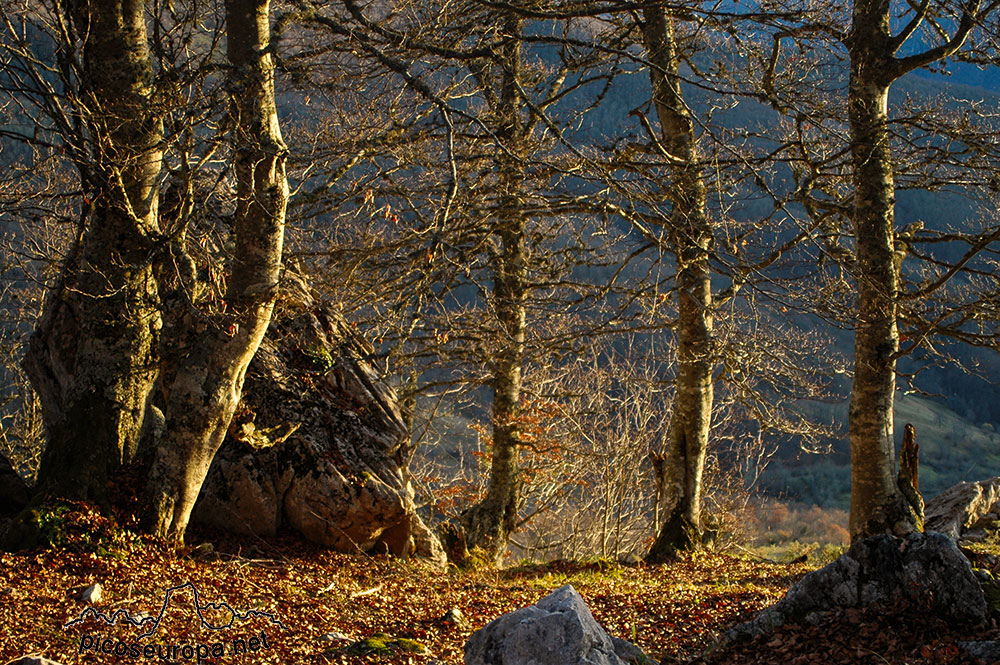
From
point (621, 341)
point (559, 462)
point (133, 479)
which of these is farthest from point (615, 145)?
point (621, 341)

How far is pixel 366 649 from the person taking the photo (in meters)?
4.38

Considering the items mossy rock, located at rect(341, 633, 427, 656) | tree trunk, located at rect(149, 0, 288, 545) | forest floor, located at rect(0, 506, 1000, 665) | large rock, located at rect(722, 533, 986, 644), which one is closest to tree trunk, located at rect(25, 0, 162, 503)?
tree trunk, located at rect(149, 0, 288, 545)

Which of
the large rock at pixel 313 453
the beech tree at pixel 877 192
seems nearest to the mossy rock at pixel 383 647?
the large rock at pixel 313 453

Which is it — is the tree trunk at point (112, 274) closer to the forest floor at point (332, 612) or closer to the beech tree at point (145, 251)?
the beech tree at point (145, 251)

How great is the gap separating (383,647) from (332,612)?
115 centimetres

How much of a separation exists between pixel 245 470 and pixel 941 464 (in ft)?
187

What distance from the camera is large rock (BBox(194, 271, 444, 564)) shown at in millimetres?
7148

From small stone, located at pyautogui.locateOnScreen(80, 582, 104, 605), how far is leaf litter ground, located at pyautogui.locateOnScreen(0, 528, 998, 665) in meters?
0.04

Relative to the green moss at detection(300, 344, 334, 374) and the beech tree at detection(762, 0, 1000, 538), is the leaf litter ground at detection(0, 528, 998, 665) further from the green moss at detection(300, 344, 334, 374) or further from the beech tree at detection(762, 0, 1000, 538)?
the green moss at detection(300, 344, 334, 374)

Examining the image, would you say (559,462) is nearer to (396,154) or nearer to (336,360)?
(336,360)

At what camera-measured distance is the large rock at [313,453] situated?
23.5 feet

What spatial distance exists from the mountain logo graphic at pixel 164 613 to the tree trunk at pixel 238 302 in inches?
41.5

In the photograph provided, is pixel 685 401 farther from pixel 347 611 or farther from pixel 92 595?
pixel 92 595

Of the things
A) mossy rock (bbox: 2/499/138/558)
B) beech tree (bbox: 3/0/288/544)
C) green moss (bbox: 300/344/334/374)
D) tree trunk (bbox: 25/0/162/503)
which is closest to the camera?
mossy rock (bbox: 2/499/138/558)
